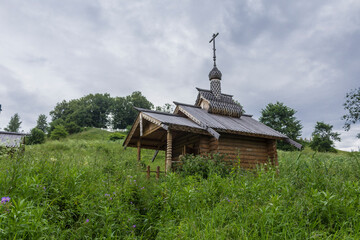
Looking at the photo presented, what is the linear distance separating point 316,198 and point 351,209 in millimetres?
602

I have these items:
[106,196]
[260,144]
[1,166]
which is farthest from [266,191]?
[260,144]

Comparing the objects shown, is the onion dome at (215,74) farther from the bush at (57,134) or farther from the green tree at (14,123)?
the green tree at (14,123)

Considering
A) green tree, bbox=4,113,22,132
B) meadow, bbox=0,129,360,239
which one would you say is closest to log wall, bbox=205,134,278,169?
meadow, bbox=0,129,360,239

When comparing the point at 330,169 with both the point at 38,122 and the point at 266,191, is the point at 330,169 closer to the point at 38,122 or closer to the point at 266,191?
the point at 266,191

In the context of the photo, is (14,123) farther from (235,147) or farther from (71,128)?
(235,147)

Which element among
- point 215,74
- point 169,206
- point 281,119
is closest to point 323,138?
point 281,119

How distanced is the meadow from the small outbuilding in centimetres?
493

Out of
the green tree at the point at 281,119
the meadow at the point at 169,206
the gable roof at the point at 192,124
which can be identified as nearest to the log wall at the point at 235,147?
the gable roof at the point at 192,124

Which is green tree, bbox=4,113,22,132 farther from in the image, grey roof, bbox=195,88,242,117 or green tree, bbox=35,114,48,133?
grey roof, bbox=195,88,242,117

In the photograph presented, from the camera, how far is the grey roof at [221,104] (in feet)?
53.0

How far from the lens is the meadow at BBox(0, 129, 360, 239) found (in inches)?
152

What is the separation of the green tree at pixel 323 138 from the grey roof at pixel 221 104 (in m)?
29.4

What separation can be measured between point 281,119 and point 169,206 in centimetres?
4133

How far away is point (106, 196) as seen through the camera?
4.80 metres
